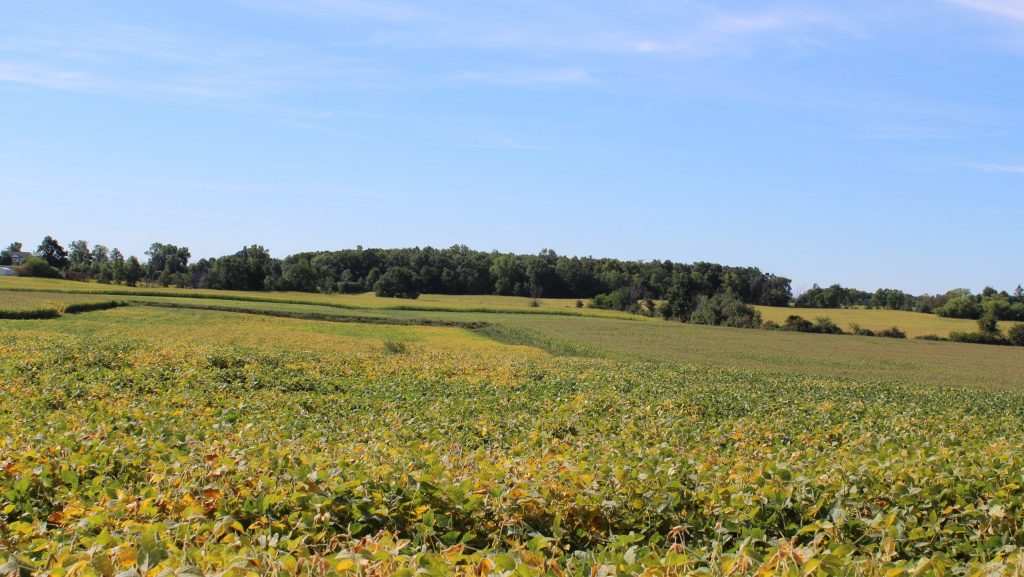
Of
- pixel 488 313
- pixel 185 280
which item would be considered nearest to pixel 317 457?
pixel 488 313

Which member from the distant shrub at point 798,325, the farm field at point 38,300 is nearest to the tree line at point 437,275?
the distant shrub at point 798,325

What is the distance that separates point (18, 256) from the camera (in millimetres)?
184375

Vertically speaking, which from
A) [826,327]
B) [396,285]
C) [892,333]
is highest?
[396,285]

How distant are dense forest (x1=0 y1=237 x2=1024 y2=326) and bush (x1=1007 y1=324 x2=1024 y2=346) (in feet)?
64.5

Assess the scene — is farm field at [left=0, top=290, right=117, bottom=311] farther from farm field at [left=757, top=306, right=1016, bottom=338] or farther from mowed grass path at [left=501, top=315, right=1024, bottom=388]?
farm field at [left=757, top=306, right=1016, bottom=338]

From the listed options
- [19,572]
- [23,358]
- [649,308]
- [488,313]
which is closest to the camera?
[19,572]

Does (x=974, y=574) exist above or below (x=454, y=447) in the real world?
above

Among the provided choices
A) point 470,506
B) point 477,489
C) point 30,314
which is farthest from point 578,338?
point 470,506

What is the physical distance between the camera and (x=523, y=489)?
19.7 ft

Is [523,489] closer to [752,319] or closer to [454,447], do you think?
[454,447]

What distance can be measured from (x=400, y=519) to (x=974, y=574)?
3734mm

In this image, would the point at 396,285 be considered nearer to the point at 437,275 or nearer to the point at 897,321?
the point at 437,275

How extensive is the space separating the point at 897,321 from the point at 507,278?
69627mm

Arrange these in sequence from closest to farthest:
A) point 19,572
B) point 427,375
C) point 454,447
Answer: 1. point 19,572
2. point 454,447
3. point 427,375
